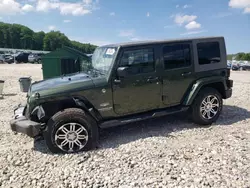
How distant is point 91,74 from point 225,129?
10.0 ft

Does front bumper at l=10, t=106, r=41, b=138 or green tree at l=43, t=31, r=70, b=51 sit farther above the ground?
green tree at l=43, t=31, r=70, b=51

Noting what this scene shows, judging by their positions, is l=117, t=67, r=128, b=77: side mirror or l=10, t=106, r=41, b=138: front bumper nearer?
l=10, t=106, r=41, b=138: front bumper

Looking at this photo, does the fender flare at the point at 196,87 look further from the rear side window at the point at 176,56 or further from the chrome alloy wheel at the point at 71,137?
the chrome alloy wheel at the point at 71,137

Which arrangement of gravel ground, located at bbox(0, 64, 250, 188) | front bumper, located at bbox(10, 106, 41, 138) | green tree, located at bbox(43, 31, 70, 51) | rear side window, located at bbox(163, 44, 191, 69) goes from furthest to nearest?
green tree, located at bbox(43, 31, 70, 51) < rear side window, located at bbox(163, 44, 191, 69) < front bumper, located at bbox(10, 106, 41, 138) < gravel ground, located at bbox(0, 64, 250, 188)

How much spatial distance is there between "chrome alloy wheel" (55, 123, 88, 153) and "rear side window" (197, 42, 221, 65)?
298cm

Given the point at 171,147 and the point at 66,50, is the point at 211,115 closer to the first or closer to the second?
the point at 171,147

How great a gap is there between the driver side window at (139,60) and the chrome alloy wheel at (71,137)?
4.70 feet

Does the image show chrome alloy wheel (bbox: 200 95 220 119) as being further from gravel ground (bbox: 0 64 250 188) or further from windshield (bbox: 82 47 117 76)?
windshield (bbox: 82 47 117 76)

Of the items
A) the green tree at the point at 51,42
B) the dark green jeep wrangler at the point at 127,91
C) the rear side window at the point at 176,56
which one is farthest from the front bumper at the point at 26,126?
the green tree at the point at 51,42

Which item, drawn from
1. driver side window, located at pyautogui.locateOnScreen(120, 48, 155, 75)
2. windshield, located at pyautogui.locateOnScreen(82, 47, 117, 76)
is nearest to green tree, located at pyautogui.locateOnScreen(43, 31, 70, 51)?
windshield, located at pyautogui.locateOnScreen(82, 47, 117, 76)

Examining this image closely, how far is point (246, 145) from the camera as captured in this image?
395 cm

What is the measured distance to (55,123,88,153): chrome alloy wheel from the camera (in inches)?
150

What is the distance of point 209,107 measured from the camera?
16.6ft

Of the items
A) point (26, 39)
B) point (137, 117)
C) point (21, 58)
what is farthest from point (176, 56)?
point (26, 39)
